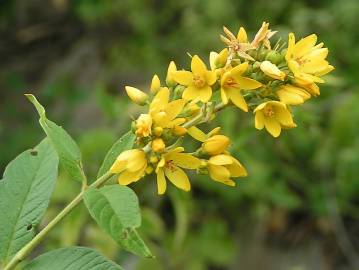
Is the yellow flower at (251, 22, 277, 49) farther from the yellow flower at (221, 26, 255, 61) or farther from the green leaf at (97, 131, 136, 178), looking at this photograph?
the green leaf at (97, 131, 136, 178)

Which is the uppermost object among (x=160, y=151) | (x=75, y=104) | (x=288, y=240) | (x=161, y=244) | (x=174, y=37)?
(x=160, y=151)

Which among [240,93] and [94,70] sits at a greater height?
[240,93]

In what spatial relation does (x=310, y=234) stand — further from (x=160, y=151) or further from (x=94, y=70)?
(x=160, y=151)

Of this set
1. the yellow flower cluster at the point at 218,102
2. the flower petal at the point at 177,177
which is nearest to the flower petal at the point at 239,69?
the yellow flower cluster at the point at 218,102

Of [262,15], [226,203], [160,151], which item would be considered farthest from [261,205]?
[160,151]

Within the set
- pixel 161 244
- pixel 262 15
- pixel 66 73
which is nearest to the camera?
pixel 161 244

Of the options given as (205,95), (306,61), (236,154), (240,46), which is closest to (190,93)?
(205,95)

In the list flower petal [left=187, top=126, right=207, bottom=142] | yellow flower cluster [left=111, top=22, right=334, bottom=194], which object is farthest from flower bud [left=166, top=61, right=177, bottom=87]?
flower petal [left=187, top=126, right=207, bottom=142]

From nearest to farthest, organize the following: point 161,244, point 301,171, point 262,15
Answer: point 161,244 < point 301,171 < point 262,15
